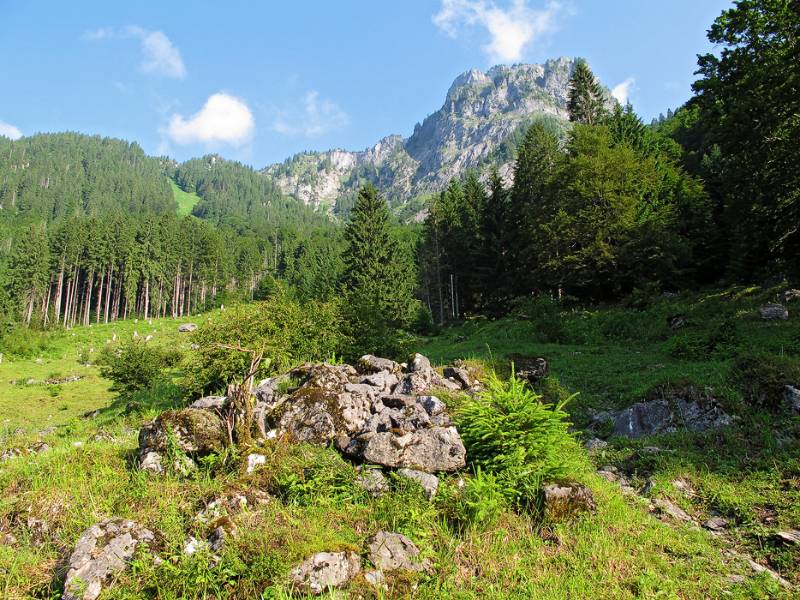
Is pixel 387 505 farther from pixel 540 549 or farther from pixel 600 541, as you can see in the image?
pixel 600 541

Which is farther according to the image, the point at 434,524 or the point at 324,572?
the point at 434,524

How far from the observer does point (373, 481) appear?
581 centimetres

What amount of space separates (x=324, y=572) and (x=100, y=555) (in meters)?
2.29

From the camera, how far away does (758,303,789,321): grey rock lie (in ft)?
52.3

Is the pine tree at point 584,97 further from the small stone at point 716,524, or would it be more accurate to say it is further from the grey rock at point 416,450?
the grey rock at point 416,450

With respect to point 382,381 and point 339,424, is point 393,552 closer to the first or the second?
point 339,424

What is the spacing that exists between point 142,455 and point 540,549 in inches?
234

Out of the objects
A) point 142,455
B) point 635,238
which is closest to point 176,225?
point 635,238

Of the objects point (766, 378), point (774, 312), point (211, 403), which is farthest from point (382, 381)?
point (774, 312)

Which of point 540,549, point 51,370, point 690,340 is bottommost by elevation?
point 51,370

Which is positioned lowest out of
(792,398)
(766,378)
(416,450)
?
(416,450)

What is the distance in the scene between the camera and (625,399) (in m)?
10.7

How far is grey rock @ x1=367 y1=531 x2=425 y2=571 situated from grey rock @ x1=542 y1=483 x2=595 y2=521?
1860 mm

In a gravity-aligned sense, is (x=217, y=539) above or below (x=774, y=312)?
below
